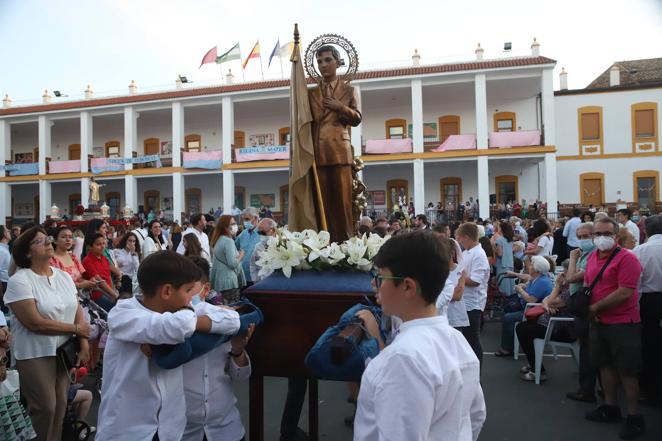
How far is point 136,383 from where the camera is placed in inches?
80.0

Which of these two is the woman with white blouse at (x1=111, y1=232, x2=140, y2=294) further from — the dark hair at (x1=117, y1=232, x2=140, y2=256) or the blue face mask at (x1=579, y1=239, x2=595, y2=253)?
the blue face mask at (x1=579, y1=239, x2=595, y2=253)

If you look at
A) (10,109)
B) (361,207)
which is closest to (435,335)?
(361,207)

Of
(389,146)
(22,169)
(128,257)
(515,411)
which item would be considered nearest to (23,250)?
(128,257)

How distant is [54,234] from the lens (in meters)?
5.01

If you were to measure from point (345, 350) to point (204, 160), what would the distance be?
23.6 metres

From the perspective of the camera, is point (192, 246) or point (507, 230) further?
point (507, 230)

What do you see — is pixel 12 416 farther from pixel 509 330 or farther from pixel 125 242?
pixel 509 330

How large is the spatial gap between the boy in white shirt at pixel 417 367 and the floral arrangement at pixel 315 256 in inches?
41.1

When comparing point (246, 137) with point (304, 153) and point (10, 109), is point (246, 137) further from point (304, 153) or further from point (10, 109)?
point (304, 153)

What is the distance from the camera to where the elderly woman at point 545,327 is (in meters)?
5.44

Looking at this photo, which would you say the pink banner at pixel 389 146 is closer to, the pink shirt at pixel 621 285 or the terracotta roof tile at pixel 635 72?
the terracotta roof tile at pixel 635 72

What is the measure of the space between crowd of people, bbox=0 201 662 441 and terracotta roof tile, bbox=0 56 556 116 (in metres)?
15.9

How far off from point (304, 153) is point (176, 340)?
74.3 inches

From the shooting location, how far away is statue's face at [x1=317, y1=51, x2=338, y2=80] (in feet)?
12.1
